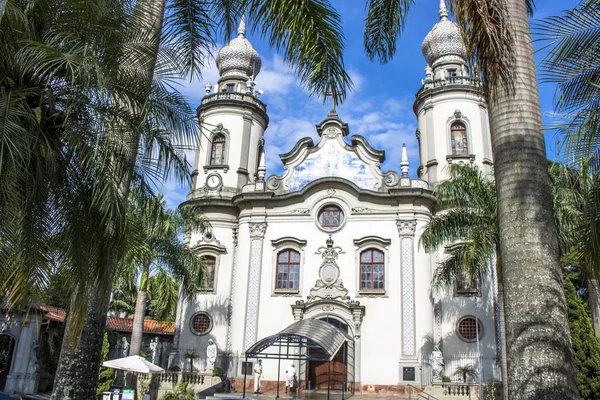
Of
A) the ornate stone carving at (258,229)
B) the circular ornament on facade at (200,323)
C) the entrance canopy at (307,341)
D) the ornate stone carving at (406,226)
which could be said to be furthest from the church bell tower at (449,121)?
the circular ornament on facade at (200,323)

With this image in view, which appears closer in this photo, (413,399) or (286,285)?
(413,399)

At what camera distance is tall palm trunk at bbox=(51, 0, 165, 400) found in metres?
7.08

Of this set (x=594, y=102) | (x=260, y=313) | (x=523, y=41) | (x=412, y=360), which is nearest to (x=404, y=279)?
(x=412, y=360)

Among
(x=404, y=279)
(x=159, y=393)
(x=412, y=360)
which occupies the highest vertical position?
(x=404, y=279)

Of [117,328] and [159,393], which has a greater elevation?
[117,328]

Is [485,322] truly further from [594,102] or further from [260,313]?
[594,102]

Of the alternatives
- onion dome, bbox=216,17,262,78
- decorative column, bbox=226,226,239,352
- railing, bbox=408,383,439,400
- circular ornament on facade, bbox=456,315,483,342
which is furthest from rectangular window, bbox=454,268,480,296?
onion dome, bbox=216,17,262,78

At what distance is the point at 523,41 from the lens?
621 centimetres

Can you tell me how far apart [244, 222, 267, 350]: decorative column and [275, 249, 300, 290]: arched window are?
95 cm

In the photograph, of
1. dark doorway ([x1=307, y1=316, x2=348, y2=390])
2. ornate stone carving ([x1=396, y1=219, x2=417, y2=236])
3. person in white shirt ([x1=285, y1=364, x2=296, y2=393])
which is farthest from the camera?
ornate stone carving ([x1=396, y1=219, x2=417, y2=236])

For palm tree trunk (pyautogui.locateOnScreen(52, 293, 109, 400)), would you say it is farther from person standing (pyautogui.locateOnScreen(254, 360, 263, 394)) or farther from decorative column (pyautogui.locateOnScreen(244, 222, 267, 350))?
decorative column (pyautogui.locateOnScreen(244, 222, 267, 350))

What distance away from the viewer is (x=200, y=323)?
2567 centimetres

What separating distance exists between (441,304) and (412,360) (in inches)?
112

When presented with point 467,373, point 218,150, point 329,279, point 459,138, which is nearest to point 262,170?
point 218,150
